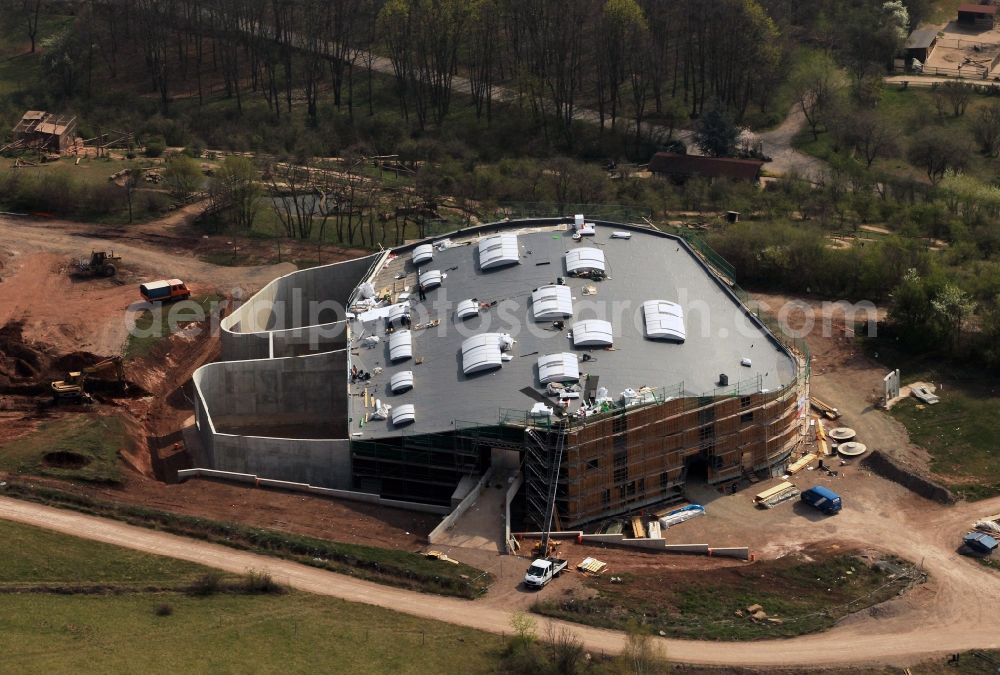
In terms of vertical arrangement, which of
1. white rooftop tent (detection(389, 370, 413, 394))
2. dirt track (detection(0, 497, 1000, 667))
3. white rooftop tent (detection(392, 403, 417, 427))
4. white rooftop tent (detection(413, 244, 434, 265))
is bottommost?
dirt track (detection(0, 497, 1000, 667))

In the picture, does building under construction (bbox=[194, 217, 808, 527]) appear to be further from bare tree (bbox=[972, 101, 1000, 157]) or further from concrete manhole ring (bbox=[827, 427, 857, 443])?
bare tree (bbox=[972, 101, 1000, 157])

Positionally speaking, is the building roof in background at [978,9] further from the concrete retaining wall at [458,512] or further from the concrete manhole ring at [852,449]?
the concrete retaining wall at [458,512]

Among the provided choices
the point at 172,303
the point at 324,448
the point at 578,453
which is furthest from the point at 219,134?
the point at 578,453

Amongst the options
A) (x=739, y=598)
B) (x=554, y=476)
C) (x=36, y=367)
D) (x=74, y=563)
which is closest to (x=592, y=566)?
(x=554, y=476)

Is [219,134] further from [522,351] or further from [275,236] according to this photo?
[522,351]

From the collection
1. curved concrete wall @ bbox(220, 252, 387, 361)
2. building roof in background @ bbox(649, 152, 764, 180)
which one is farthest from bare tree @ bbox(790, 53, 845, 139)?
curved concrete wall @ bbox(220, 252, 387, 361)

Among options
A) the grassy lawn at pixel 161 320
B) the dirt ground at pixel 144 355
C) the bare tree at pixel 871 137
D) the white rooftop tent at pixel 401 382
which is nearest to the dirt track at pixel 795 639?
the dirt ground at pixel 144 355

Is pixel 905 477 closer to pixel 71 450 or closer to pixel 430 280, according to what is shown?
pixel 430 280
